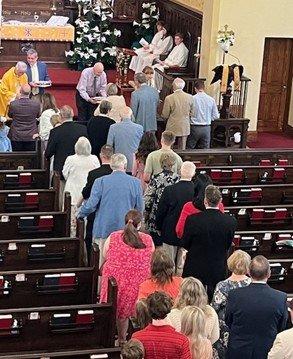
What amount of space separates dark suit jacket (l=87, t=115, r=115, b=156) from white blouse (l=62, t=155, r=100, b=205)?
1752 mm

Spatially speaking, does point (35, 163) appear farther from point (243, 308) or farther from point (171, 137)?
Result: point (243, 308)

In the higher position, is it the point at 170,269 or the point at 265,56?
the point at 265,56

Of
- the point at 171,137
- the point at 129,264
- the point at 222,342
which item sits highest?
the point at 171,137

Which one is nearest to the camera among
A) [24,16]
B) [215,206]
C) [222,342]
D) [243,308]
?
[243,308]

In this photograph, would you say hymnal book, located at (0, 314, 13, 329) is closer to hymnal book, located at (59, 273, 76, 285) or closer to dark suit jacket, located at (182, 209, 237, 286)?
hymnal book, located at (59, 273, 76, 285)

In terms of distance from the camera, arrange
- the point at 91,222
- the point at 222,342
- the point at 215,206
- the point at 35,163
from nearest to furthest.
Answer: the point at 222,342, the point at 215,206, the point at 91,222, the point at 35,163

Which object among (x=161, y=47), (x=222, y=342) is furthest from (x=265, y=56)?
(x=222, y=342)

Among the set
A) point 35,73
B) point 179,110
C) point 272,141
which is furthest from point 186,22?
point 179,110

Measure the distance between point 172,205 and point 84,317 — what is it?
210 centimetres

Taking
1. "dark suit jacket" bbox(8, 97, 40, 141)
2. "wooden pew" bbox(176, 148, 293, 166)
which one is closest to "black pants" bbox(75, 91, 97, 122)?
"dark suit jacket" bbox(8, 97, 40, 141)

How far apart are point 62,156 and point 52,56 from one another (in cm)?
1017

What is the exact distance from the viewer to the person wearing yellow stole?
14.1m

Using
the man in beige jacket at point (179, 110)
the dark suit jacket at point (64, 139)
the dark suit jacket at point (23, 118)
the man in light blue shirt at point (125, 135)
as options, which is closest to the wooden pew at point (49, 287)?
the dark suit jacket at point (64, 139)

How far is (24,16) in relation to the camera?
2089 cm
